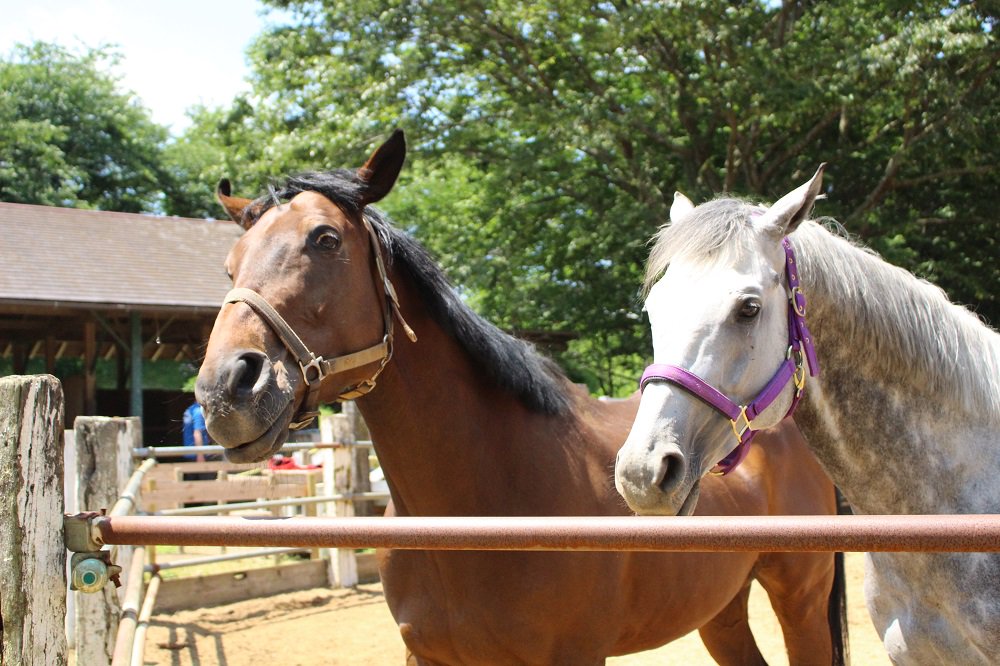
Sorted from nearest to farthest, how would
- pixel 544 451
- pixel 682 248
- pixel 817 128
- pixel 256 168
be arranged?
pixel 682 248 < pixel 544 451 < pixel 817 128 < pixel 256 168

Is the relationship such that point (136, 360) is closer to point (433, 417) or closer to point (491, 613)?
point (433, 417)

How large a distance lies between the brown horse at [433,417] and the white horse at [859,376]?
714 millimetres

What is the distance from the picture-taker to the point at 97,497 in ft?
12.3

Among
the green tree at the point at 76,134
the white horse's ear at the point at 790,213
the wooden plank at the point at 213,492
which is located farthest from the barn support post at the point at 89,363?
the green tree at the point at 76,134

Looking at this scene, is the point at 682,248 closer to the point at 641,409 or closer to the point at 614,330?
the point at 641,409

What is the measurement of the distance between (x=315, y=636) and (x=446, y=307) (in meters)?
4.37

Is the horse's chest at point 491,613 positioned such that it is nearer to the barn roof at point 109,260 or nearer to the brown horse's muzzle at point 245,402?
the brown horse's muzzle at point 245,402

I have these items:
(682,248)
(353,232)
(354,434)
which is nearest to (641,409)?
(682,248)

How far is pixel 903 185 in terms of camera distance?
12523 mm

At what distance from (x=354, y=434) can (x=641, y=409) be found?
666 centimetres

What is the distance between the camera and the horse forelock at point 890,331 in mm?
2250

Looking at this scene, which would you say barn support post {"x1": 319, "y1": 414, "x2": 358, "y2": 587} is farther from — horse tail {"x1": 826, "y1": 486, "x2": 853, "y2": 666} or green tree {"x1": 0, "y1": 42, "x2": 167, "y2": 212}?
green tree {"x1": 0, "y1": 42, "x2": 167, "y2": 212}

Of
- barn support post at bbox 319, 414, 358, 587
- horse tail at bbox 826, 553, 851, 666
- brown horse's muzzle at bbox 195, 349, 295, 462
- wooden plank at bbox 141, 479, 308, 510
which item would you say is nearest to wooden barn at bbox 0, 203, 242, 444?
wooden plank at bbox 141, 479, 308, 510

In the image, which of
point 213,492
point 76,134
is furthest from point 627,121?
point 76,134
